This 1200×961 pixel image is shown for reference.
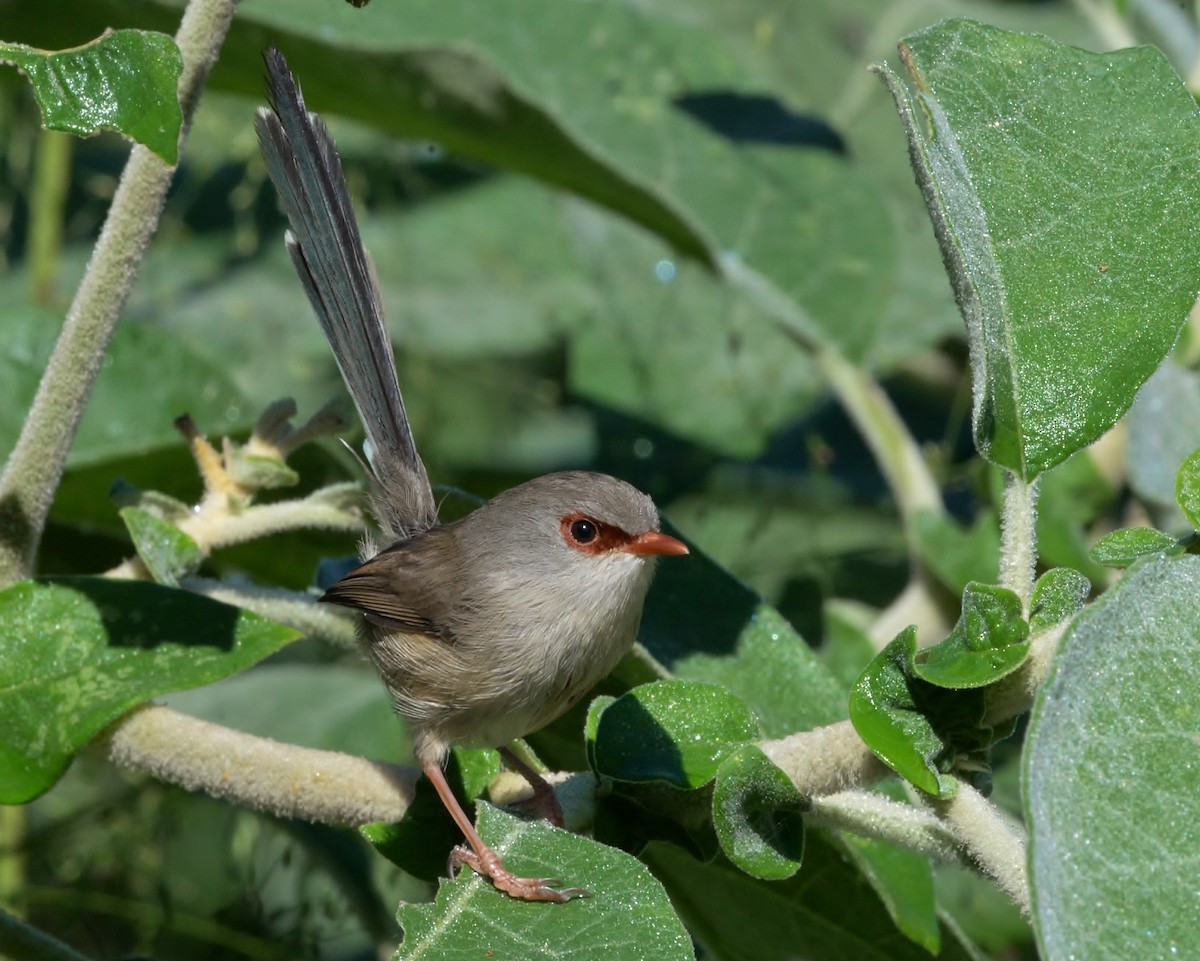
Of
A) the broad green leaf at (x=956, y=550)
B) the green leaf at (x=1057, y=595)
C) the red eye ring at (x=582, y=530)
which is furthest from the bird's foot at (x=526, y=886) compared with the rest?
the broad green leaf at (x=956, y=550)

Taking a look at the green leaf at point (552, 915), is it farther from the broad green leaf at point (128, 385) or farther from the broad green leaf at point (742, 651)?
the broad green leaf at point (128, 385)

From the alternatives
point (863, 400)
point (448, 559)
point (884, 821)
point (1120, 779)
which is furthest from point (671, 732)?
point (863, 400)

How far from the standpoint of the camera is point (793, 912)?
2.30 metres

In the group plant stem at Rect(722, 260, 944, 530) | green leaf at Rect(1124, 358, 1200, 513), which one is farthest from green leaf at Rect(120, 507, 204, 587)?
green leaf at Rect(1124, 358, 1200, 513)

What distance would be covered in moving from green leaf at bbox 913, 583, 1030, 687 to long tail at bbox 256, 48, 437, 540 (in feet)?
4.36

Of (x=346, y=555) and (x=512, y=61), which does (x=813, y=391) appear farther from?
(x=346, y=555)

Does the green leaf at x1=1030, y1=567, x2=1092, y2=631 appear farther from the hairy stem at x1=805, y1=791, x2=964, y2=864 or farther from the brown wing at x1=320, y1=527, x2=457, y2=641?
the brown wing at x1=320, y1=527, x2=457, y2=641

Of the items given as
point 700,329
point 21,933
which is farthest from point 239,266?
point 21,933

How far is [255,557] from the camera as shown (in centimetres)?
299

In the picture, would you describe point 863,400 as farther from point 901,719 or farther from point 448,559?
point 901,719

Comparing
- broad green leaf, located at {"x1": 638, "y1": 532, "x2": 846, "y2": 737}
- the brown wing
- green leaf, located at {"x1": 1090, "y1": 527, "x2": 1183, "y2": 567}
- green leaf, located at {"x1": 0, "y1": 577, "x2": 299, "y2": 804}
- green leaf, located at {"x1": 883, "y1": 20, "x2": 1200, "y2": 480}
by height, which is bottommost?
the brown wing

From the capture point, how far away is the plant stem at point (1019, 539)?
1.82m

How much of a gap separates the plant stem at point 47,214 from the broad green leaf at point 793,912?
9.60 feet

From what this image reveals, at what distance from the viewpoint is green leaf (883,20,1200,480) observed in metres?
1.88
